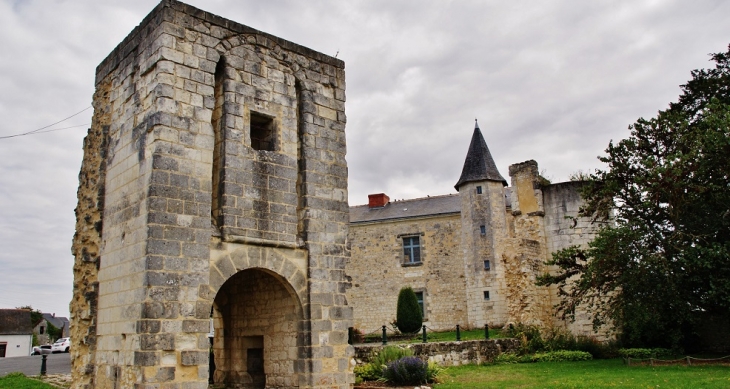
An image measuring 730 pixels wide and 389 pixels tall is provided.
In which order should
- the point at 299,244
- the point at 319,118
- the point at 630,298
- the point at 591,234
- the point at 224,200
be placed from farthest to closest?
the point at 591,234 → the point at 630,298 → the point at 319,118 → the point at 299,244 → the point at 224,200

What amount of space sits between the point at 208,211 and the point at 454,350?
9147 mm

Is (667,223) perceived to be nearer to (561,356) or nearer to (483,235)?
(561,356)

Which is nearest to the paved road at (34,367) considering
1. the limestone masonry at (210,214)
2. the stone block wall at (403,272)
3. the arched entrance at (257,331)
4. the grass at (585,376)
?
the arched entrance at (257,331)

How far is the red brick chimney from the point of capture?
29031 mm

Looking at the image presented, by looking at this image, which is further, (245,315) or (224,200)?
(245,315)

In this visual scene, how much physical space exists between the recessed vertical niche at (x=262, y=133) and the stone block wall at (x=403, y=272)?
16.6 meters

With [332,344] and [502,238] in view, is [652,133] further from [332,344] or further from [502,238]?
[332,344]

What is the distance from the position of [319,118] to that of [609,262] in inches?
324

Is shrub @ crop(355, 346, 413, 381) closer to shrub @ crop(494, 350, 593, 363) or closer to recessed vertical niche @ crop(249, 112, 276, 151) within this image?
shrub @ crop(494, 350, 593, 363)

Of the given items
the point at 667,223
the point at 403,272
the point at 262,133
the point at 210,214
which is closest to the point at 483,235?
the point at 403,272

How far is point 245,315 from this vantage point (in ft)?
34.7

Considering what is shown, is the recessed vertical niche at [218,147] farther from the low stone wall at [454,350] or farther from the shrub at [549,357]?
the shrub at [549,357]

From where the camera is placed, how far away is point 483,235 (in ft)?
74.3

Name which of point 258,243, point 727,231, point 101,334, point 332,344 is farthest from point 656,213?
point 101,334
